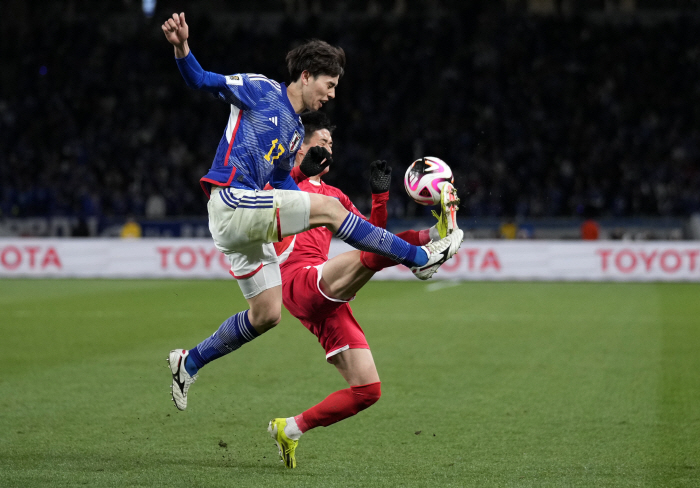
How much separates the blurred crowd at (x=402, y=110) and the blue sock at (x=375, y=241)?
14.6m

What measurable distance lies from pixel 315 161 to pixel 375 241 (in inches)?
→ 27.3

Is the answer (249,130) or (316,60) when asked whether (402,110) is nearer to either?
(316,60)

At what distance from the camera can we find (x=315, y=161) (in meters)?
4.60

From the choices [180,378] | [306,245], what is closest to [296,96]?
[306,245]

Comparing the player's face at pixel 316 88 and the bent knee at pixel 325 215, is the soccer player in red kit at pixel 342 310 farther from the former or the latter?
the player's face at pixel 316 88

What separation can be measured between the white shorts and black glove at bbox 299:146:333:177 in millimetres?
401

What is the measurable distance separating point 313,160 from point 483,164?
16.2 meters

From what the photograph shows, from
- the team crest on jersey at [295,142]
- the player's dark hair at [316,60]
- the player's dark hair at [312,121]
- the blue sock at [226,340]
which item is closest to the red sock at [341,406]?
the blue sock at [226,340]

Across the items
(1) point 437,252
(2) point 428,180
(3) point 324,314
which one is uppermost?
(2) point 428,180

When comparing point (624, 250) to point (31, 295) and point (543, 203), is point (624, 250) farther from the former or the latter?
point (31, 295)

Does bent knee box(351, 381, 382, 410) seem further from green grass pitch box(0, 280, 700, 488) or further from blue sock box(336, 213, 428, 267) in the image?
blue sock box(336, 213, 428, 267)

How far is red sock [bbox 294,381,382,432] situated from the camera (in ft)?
15.0

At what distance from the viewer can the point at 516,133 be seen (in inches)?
821

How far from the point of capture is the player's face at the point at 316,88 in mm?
4496
